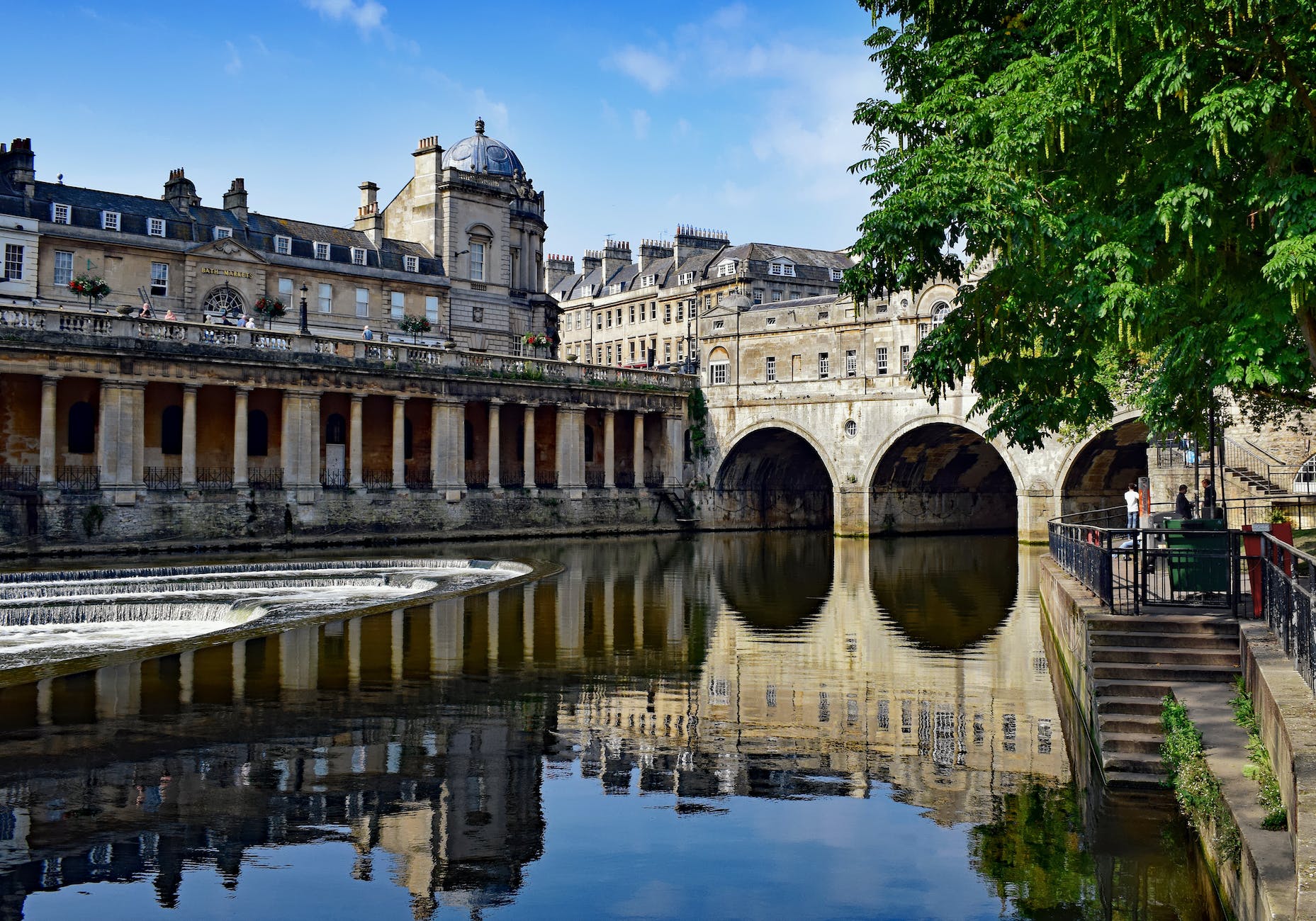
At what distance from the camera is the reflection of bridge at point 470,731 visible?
9.88 metres

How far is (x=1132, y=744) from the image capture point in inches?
436

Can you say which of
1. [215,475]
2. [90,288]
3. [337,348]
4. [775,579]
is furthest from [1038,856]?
[90,288]

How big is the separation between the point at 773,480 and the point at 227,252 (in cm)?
2634

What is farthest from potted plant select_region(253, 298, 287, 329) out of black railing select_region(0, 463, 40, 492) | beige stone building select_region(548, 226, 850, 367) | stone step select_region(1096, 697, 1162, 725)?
stone step select_region(1096, 697, 1162, 725)

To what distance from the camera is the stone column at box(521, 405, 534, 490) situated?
49531 mm

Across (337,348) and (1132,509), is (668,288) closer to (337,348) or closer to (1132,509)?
(337,348)

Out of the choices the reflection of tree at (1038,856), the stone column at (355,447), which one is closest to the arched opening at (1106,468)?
the stone column at (355,447)

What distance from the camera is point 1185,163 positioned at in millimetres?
A: 12266

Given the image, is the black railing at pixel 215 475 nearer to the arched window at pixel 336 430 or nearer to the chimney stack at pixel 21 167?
the arched window at pixel 336 430

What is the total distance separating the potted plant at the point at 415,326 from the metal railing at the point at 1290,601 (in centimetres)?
4727

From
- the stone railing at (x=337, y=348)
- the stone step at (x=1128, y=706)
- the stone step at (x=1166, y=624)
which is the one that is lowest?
the stone step at (x=1128, y=706)

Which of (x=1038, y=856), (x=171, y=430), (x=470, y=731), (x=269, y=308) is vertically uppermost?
(x=269, y=308)

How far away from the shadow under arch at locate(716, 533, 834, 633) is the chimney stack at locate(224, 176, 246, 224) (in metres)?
26.7

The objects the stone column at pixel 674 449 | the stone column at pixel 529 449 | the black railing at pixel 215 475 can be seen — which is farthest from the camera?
the stone column at pixel 674 449
